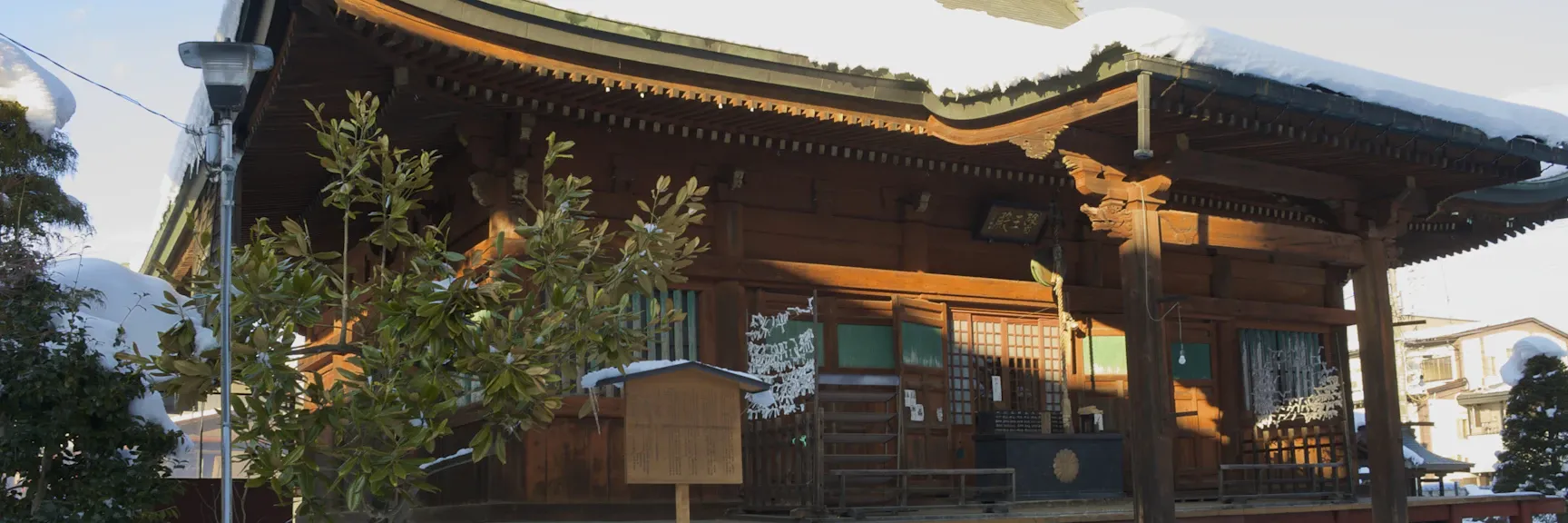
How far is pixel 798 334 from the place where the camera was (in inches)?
482

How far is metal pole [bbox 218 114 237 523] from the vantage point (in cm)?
638

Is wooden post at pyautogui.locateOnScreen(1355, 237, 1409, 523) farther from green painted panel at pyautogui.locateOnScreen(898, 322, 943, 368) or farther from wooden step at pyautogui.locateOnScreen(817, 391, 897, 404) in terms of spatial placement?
wooden step at pyautogui.locateOnScreen(817, 391, 897, 404)

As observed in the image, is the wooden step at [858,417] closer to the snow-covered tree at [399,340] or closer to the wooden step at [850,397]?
the wooden step at [850,397]

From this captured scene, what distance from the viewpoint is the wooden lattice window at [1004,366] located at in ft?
43.5

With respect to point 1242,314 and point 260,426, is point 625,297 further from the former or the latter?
point 1242,314

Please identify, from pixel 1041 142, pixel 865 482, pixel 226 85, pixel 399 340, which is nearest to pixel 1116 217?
pixel 1041 142

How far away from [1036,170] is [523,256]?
519cm

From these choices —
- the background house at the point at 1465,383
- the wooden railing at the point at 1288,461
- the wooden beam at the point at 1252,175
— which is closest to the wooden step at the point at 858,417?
the wooden beam at the point at 1252,175

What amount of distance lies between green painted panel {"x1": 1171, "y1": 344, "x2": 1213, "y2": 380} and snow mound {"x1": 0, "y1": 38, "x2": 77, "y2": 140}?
1092 cm

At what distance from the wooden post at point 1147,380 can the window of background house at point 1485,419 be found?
42516 mm

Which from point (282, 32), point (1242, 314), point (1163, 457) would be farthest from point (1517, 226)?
point (282, 32)

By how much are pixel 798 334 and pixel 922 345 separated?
1360mm

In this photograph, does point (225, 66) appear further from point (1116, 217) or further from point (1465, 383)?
point (1465, 383)

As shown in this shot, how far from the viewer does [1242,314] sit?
15.2m
